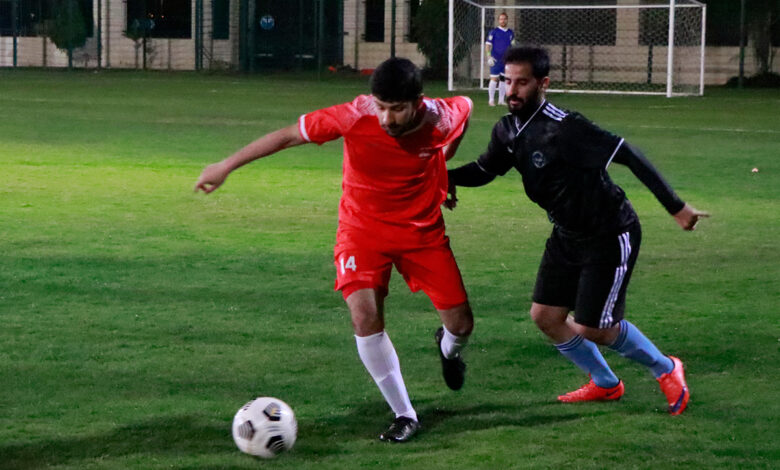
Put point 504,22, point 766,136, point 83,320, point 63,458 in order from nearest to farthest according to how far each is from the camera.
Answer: point 63,458, point 83,320, point 766,136, point 504,22

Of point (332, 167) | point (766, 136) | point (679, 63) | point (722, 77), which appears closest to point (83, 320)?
point (332, 167)

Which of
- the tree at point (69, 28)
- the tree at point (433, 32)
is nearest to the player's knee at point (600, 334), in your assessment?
the tree at point (433, 32)

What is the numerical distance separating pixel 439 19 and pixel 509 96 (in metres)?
31.2

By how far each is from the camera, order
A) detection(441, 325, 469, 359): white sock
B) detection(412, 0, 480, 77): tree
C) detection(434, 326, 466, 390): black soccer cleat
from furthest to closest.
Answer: detection(412, 0, 480, 77): tree < detection(434, 326, 466, 390): black soccer cleat < detection(441, 325, 469, 359): white sock

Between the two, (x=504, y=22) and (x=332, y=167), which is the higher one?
(x=504, y=22)

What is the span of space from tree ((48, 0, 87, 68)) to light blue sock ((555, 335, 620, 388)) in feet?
124

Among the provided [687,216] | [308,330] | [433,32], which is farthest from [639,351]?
[433,32]

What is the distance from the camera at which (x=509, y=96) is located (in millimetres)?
A: 5000

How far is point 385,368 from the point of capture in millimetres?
5016

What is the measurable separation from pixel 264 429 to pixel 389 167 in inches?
45.4

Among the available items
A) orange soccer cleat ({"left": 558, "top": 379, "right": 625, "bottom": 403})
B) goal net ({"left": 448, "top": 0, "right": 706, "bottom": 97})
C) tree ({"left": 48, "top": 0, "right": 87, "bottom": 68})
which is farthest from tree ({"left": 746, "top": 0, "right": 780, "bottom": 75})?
orange soccer cleat ({"left": 558, "top": 379, "right": 625, "bottom": 403})

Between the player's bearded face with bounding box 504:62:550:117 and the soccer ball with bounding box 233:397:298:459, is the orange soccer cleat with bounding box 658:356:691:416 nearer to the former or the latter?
the player's bearded face with bounding box 504:62:550:117

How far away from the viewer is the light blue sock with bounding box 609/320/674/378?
17.4 ft

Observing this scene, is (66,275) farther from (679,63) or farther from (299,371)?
(679,63)
